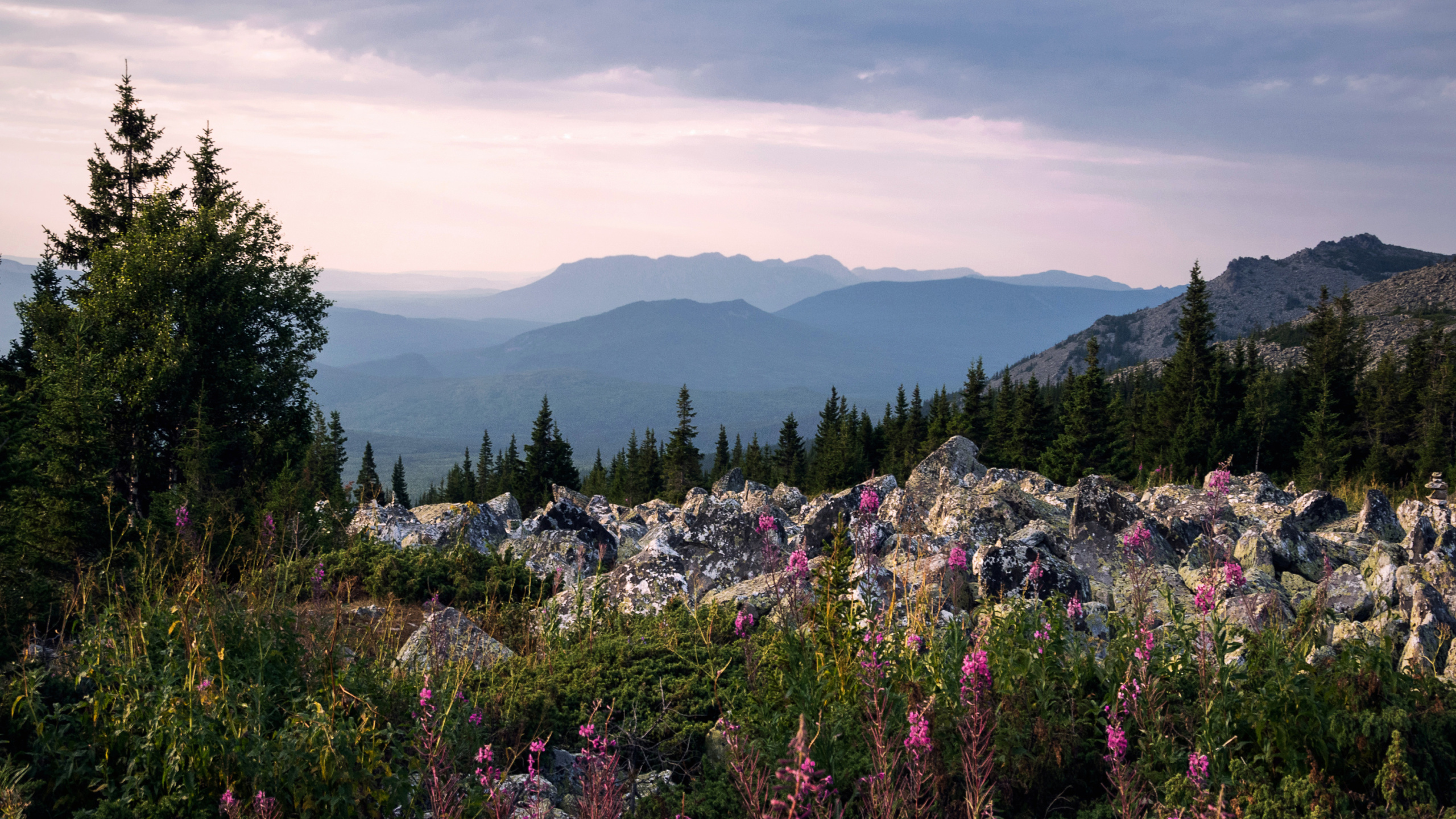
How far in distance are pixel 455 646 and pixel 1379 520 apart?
43.7 ft

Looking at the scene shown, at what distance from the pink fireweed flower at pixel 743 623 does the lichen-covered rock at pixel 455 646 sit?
7.01 ft

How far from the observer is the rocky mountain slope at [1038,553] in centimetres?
643

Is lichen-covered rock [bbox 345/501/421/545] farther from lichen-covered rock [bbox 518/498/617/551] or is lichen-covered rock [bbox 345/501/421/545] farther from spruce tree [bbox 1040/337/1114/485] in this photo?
spruce tree [bbox 1040/337/1114/485]

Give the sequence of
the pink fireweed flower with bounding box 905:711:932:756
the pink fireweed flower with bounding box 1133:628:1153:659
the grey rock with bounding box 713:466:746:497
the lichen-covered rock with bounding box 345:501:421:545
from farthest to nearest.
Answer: the grey rock with bounding box 713:466:746:497, the lichen-covered rock with bounding box 345:501:421:545, the pink fireweed flower with bounding box 1133:628:1153:659, the pink fireweed flower with bounding box 905:711:932:756

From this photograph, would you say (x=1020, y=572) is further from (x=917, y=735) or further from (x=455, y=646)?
(x=455, y=646)

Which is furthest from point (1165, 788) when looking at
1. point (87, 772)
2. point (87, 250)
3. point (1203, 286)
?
point (1203, 286)

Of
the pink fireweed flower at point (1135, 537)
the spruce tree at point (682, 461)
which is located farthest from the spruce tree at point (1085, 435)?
the pink fireweed flower at point (1135, 537)

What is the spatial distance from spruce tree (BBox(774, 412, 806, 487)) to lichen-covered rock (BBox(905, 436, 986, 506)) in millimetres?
56505

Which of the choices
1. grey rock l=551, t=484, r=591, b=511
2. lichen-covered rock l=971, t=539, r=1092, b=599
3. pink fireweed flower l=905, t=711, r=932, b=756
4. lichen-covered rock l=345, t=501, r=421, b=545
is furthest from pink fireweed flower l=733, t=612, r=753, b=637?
grey rock l=551, t=484, r=591, b=511

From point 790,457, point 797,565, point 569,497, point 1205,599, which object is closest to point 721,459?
point 790,457

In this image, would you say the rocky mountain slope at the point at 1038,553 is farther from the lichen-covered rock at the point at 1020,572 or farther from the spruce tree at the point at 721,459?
the spruce tree at the point at 721,459

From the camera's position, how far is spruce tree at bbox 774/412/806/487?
77.2 metres

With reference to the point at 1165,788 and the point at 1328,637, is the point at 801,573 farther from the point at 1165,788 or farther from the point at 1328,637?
the point at 1328,637

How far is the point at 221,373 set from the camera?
66.4 feet
